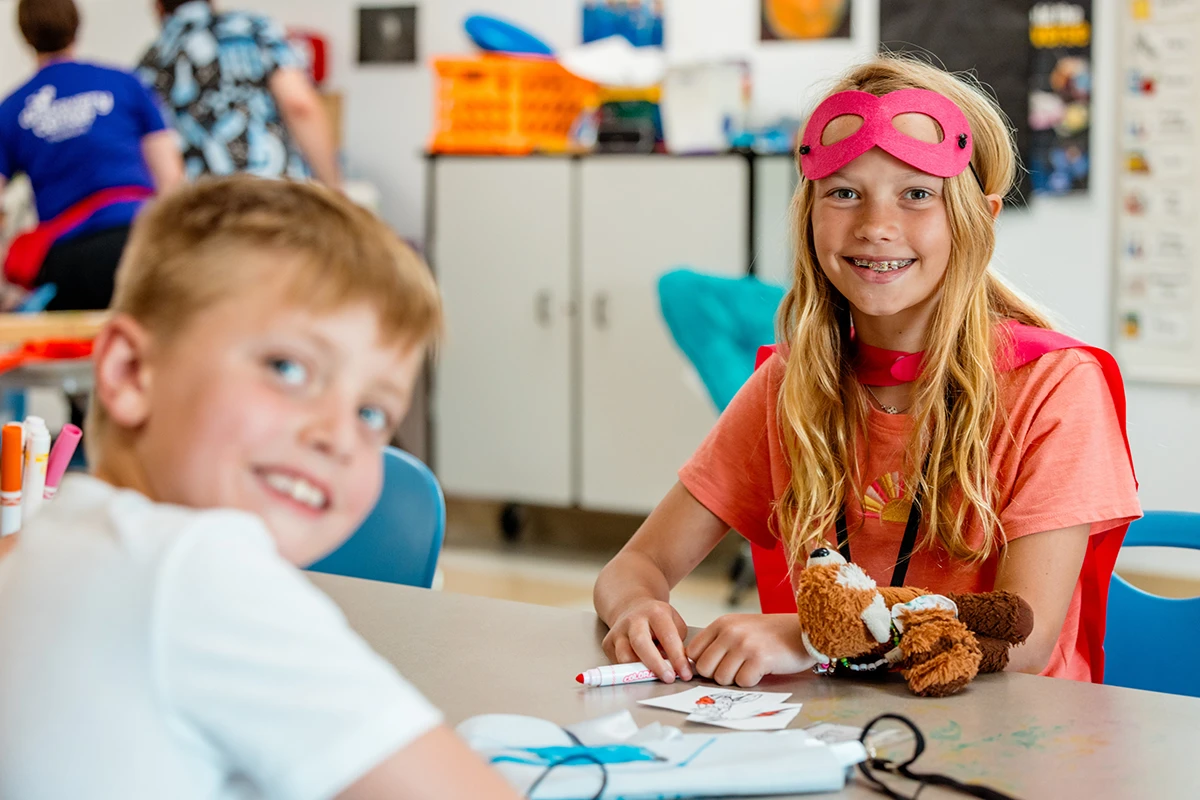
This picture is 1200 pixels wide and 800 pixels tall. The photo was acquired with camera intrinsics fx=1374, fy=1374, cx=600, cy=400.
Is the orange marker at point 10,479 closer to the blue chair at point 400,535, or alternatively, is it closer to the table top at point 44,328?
the blue chair at point 400,535

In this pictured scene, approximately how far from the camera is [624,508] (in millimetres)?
4445

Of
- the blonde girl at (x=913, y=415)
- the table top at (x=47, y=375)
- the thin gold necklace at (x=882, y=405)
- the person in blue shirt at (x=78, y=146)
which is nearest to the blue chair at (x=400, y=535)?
the blonde girl at (x=913, y=415)

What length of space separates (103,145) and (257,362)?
299cm

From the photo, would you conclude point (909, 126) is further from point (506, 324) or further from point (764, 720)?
point (506, 324)

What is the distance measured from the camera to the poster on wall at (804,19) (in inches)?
170

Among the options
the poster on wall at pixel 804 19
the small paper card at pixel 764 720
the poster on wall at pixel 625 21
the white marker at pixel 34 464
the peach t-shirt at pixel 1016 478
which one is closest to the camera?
the small paper card at pixel 764 720

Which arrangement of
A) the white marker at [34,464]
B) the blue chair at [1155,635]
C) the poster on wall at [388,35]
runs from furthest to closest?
1. the poster on wall at [388,35]
2. the blue chair at [1155,635]
3. the white marker at [34,464]

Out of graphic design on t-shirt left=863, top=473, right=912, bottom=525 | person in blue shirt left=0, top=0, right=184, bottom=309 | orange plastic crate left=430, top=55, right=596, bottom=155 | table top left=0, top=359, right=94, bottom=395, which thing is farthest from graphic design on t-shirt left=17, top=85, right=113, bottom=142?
graphic design on t-shirt left=863, top=473, right=912, bottom=525

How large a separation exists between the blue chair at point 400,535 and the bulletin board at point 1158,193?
9.43 ft

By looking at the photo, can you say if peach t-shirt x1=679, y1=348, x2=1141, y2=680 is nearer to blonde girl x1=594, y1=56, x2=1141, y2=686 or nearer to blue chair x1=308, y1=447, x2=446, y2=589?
blonde girl x1=594, y1=56, x2=1141, y2=686

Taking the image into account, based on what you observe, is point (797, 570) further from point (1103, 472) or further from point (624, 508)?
point (624, 508)

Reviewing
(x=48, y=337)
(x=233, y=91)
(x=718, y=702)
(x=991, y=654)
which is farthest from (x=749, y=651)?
(x=233, y=91)

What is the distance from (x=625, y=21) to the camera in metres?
4.66

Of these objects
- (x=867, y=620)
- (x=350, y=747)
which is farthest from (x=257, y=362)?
(x=867, y=620)
